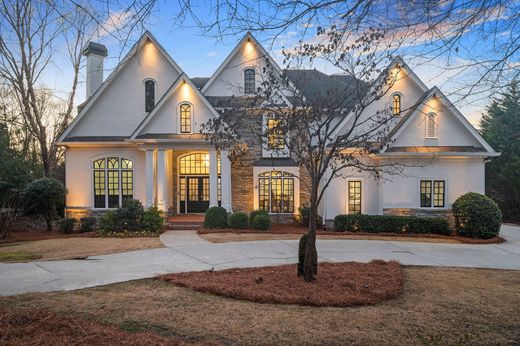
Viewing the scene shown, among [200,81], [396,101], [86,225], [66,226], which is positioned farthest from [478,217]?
[200,81]

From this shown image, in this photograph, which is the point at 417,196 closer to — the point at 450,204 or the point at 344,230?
the point at 450,204

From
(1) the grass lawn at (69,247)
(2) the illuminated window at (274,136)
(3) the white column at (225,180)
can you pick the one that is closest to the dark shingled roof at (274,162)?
(3) the white column at (225,180)

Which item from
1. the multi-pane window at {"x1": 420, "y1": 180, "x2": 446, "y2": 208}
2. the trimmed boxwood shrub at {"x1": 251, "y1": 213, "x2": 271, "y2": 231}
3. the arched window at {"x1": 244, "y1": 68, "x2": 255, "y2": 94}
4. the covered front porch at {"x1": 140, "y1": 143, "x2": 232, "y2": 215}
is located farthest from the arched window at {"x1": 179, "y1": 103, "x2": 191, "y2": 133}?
the multi-pane window at {"x1": 420, "y1": 180, "x2": 446, "y2": 208}

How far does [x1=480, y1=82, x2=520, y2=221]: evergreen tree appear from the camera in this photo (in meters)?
27.7

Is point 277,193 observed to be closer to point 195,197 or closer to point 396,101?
point 195,197

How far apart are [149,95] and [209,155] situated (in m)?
4.97

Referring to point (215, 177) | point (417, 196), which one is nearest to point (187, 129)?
point (215, 177)

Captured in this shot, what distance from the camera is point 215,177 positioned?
1764cm

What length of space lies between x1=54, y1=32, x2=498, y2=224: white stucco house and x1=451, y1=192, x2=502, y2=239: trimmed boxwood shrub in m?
1.74

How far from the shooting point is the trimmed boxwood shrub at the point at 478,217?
14922mm

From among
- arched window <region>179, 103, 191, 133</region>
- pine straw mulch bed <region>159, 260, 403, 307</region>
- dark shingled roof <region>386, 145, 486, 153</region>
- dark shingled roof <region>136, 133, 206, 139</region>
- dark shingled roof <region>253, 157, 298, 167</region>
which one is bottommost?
pine straw mulch bed <region>159, 260, 403, 307</region>

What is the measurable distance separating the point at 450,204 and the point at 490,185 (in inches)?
643

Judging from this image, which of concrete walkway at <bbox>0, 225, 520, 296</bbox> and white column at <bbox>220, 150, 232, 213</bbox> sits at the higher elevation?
white column at <bbox>220, 150, 232, 213</bbox>

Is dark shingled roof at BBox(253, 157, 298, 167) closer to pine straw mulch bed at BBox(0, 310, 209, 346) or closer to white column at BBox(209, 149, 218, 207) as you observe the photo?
white column at BBox(209, 149, 218, 207)
